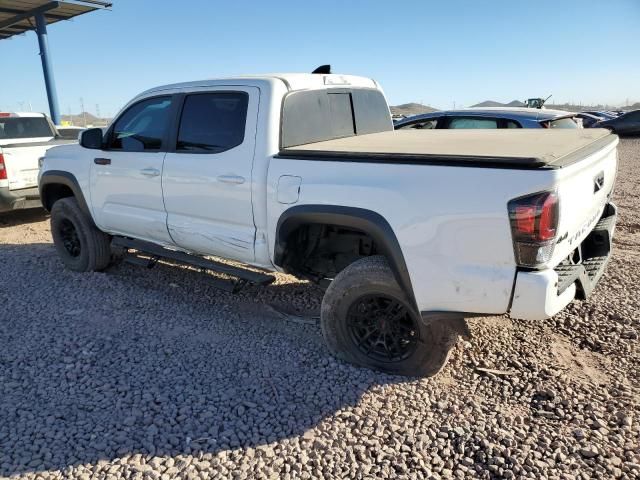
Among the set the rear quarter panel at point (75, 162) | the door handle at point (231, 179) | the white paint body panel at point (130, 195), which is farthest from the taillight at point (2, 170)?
the door handle at point (231, 179)

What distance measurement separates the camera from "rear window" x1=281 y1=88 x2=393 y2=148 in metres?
3.69

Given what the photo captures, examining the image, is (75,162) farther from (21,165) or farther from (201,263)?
(21,165)

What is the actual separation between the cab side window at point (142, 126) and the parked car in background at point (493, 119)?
4629mm

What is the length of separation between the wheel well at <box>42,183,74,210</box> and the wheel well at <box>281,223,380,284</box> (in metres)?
3.49

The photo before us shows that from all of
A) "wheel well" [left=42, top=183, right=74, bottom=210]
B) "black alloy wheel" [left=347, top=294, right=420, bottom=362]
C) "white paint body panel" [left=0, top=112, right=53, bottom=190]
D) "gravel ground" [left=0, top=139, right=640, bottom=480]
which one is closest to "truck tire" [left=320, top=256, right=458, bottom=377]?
"black alloy wheel" [left=347, top=294, right=420, bottom=362]

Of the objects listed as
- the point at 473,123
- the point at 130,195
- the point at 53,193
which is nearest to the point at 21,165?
the point at 53,193

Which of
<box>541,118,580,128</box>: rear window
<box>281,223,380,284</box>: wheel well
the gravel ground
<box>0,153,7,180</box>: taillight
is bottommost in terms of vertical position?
the gravel ground

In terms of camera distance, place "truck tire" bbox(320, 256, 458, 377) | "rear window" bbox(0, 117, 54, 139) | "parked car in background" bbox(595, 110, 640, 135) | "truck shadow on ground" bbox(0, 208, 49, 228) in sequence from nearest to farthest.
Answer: "truck tire" bbox(320, 256, 458, 377), "truck shadow on ground" bbox(0, 208, 49, 228), "rear window" bbox(0, 117, 54, 139), "parked car in background" bbox(595, 110, 640, 135)

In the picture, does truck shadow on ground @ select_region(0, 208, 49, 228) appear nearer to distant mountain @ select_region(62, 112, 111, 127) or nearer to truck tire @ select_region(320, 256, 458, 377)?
truck tire @ select_region(320, 256, 458, 377)

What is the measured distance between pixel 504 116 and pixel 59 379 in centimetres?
651

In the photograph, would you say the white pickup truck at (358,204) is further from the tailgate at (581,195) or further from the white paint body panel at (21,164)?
the white paint body panel at (21,164)

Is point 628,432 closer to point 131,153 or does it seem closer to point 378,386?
point 378,386

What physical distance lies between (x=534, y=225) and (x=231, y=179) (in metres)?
2.14

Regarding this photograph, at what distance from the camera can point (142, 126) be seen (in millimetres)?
4555
